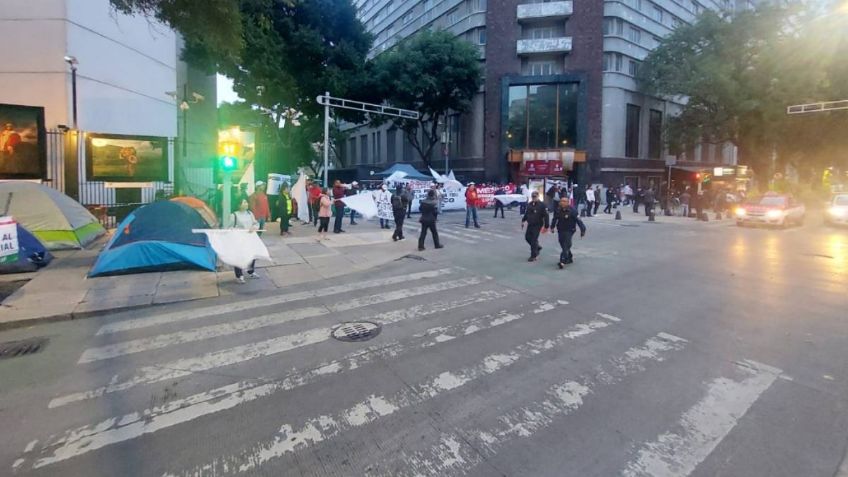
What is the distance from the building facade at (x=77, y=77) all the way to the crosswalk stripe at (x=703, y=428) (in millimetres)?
17639

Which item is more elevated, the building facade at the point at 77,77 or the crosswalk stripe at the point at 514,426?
the building facade at the point at 77,77

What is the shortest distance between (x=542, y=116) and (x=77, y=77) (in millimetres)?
29936

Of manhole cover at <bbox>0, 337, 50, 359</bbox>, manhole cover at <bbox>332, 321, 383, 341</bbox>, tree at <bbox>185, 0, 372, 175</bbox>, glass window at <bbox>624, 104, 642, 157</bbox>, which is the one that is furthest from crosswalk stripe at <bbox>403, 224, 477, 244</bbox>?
glass window at <bbox>624, 104, 642, 157</bbox>

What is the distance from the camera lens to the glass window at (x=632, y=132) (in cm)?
3931

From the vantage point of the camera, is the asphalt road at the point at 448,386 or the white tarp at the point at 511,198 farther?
the white tarp at the point at 511,198

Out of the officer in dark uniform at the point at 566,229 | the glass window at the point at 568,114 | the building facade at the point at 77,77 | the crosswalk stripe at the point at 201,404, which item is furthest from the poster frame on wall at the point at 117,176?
the glass window at the point at 568,114

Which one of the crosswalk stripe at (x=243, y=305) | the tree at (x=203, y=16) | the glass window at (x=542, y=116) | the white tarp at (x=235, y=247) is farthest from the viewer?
the glass window at (x=542, y=116)

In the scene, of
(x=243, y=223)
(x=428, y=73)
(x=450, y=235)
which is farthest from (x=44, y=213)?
(x=428, y=73)

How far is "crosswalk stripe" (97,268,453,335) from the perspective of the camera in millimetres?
6797

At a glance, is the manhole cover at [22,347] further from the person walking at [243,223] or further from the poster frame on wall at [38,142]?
the poster frame on wall at [38,142]

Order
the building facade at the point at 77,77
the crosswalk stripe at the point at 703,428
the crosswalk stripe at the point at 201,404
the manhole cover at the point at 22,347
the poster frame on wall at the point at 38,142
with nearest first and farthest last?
the crosswalk stripe at the point at 703,428
the crosswalk stripe at the point at 201,404
the manhole cover at the point at 22,347
the poster frame on wall at the point at 38,142
the building facade at the point at 77,77

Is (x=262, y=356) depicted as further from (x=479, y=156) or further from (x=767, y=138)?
(x=767, y=138)

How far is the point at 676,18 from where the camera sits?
4322 cm

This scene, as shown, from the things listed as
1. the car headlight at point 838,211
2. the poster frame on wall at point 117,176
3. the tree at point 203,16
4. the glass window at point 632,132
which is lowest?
the car headlight at point 838,211
